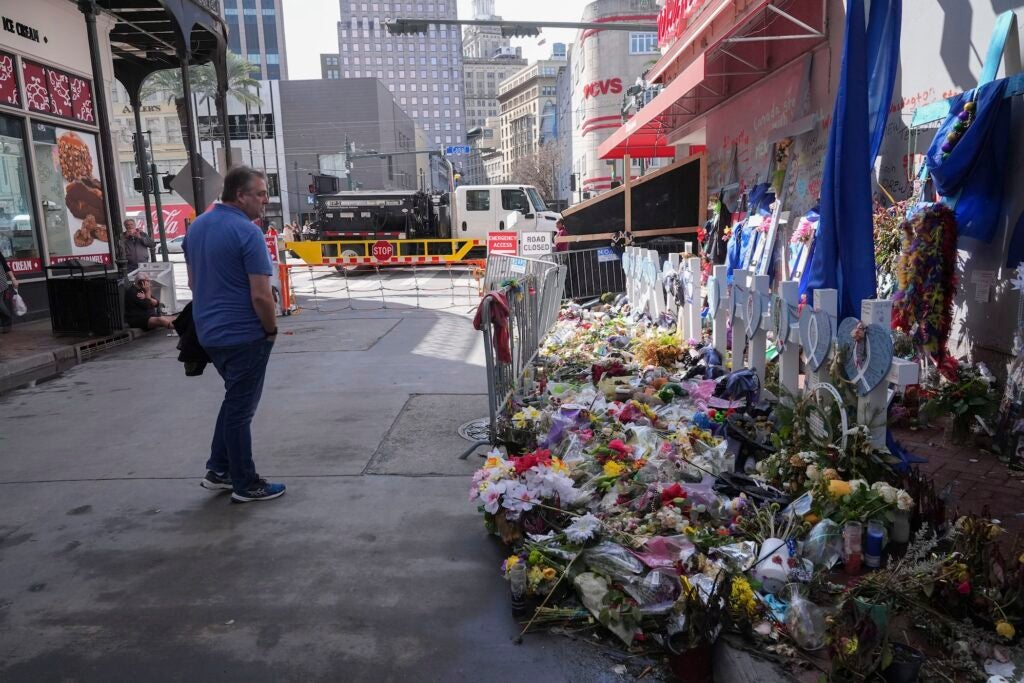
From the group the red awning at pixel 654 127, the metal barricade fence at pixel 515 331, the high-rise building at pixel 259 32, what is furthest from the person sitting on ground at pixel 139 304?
the high-rise building at pixel 259 32

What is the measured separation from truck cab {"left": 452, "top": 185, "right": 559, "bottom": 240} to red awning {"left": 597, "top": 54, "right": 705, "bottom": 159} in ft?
20.1

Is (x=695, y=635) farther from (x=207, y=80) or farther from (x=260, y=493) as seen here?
(x=207, y=80)

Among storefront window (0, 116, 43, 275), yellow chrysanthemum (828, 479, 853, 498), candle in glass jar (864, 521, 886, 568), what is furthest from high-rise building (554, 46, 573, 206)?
candle in glass jar (864, 521, 886, 568)

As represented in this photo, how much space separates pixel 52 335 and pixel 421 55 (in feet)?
644

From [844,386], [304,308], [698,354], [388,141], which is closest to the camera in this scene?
[844,386]

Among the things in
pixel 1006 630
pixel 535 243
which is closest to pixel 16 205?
pixel 535 243

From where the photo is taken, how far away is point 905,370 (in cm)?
355

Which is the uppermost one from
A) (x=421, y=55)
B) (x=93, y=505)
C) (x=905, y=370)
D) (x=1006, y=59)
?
(x=421, y=55)

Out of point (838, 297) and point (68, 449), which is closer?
point (838, 297)

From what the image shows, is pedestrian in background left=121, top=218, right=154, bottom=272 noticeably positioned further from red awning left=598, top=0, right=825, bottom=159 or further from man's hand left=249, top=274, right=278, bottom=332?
man's hand left=249, top=274, right=278, bottom=332

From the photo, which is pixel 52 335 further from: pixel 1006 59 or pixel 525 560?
pixel 1006 59

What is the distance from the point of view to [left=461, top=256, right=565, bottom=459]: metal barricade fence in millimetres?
5152

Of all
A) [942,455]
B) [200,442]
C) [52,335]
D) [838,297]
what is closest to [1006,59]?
[838,297]

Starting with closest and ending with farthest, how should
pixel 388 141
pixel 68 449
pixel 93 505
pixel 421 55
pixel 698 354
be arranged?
1. pixel 93 505
2. pixel 68 449
3. pixel 698 354
4. pixel 388 141
5. pixel 421 55
